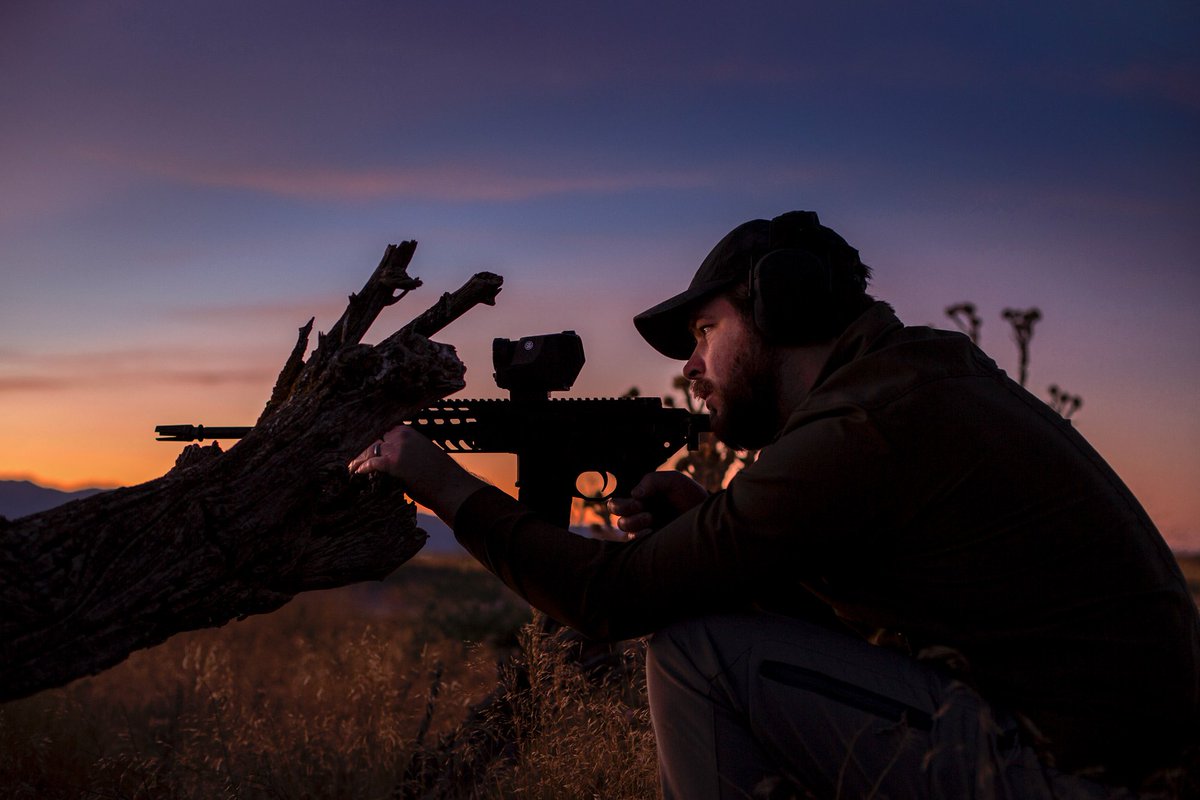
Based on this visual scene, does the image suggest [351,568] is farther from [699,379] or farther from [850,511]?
[850,511]

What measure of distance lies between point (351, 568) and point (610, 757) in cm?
157

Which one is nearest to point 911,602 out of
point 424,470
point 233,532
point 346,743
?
point 424,470

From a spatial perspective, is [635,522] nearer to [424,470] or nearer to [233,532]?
[424,470]

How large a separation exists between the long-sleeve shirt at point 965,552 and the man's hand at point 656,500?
1075 mm

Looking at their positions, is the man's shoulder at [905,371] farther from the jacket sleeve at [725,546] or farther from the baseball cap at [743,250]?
the baseball cap at [743,250]

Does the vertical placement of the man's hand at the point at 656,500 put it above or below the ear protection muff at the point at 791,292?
below

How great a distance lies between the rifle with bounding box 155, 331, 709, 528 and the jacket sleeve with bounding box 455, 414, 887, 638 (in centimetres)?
137

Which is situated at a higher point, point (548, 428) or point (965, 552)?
point (548, 428)

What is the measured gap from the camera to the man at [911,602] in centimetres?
264

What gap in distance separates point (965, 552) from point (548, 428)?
7.23 feet

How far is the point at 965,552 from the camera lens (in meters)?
2.74

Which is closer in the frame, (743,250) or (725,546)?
(725,546)

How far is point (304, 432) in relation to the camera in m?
3.69

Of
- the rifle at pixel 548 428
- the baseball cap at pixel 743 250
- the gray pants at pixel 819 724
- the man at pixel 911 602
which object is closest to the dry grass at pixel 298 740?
the rifle at pixel 548 428
